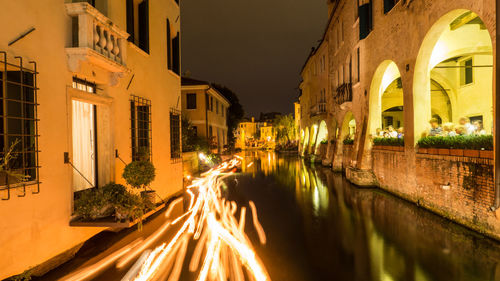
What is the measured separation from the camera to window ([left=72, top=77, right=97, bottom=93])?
5.92 metres

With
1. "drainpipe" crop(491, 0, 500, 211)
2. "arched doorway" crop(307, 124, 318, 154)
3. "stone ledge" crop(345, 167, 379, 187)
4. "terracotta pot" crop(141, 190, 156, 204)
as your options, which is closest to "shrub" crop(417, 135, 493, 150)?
"drainpipe" crop(491, 0, 500, 211)

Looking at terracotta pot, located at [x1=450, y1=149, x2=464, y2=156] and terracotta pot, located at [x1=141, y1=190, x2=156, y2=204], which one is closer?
terracotta pot, located at [x1=450, y1=149, x2=464, y2=156]

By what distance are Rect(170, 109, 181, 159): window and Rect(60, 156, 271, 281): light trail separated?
11.2ft

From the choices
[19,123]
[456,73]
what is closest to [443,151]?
[19,123]

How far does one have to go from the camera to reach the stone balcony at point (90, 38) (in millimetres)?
5285

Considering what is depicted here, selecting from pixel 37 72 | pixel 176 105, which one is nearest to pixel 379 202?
pixel 176 105

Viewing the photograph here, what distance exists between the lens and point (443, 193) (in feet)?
26.2

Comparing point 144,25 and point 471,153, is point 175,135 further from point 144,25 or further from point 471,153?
point 471,153

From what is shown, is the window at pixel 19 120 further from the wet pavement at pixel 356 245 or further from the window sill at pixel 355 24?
the window sill at pixel 355 24

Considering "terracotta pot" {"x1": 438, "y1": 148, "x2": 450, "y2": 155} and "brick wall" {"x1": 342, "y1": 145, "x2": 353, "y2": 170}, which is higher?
"terracotta pot" {"x1": 438, "y1": 148, "x2": 450, "y2": 155}

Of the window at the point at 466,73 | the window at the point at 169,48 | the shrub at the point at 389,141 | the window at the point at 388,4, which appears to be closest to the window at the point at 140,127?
the window at the point at 169,48

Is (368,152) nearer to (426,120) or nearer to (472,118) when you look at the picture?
(426,120)

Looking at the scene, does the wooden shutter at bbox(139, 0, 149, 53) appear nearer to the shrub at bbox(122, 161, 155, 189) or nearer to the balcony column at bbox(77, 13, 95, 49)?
the balcony column at bbox(77, 13, 95, 49)

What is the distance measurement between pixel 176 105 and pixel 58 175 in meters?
7.41
